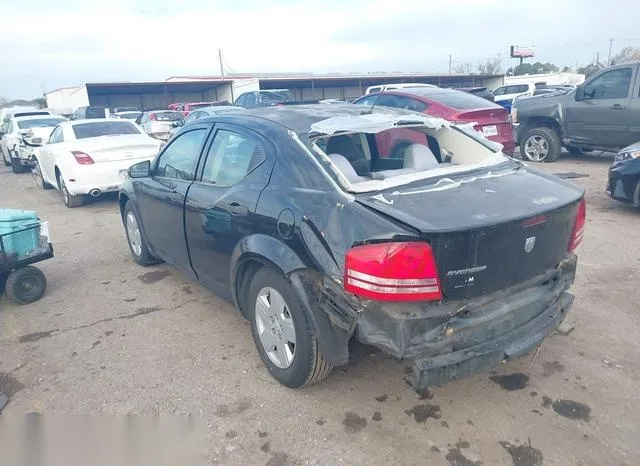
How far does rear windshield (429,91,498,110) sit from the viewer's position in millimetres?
9133

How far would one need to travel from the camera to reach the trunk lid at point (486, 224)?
7.86ft

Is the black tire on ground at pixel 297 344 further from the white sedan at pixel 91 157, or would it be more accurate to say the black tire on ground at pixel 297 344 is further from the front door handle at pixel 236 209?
the white sedan at pixel 91 157

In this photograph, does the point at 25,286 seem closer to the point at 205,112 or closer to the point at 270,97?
the point at 205,112

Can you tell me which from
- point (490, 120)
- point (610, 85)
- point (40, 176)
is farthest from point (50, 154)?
point (610, 85)

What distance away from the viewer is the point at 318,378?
2969 mm

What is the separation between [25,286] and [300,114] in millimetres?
3149

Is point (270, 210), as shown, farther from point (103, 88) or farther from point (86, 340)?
point (103, 88)

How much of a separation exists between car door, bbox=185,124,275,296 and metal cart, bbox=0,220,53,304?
6.03 feet

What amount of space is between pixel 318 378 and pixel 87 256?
4.16 meters

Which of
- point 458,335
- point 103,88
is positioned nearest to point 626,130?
point 458,335

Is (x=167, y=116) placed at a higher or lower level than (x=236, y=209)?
lower

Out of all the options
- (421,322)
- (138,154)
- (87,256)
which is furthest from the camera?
(138,154)

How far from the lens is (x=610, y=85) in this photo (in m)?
9.24

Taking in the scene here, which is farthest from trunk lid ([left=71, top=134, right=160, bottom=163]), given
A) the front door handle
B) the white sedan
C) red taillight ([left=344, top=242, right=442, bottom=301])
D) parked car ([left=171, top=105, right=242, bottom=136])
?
red taillight ([left=344, top=242, right=442, bottom=301])
